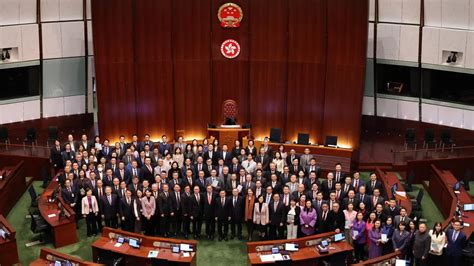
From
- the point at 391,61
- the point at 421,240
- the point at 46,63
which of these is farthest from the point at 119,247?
the point at 391,61

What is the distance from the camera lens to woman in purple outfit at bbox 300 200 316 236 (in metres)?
14.0

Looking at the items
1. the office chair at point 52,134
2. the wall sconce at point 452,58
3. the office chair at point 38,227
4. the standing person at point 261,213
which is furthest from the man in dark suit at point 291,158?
the office chair at point 52,134

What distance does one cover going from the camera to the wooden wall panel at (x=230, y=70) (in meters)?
19.5

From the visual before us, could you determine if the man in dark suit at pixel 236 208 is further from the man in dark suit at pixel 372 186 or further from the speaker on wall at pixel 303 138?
the speaker on wall at pixel 303 138

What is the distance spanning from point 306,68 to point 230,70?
2263 millimetres

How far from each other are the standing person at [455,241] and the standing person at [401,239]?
82cm

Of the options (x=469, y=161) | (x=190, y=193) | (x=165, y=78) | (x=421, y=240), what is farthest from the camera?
(x=165, y=78)

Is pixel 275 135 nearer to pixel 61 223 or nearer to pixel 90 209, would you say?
pixel 90 209

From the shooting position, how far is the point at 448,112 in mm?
20359

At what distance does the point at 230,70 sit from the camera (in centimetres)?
1994

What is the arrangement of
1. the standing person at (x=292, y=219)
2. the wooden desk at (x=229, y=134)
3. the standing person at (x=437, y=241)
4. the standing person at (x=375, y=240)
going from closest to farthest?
the standing person at (x=437, y=241) → the standing person at (x=375, y=240) → the standing person at (x=292, y=219) → the wooden desk at (x=229, y=134)

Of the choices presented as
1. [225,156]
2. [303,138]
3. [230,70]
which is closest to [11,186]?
[225,156]

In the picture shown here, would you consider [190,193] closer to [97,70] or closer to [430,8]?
[97,70]

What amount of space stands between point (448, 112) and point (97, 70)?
34.9 ft
